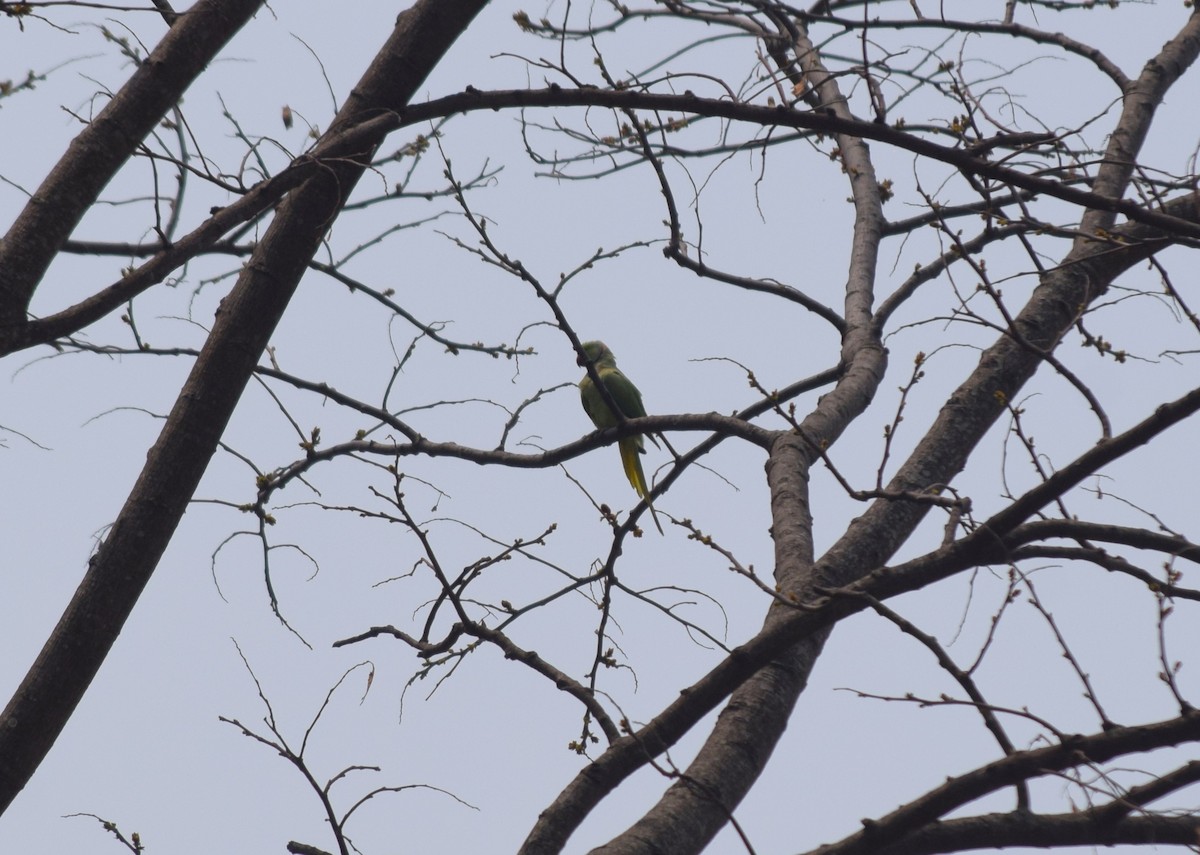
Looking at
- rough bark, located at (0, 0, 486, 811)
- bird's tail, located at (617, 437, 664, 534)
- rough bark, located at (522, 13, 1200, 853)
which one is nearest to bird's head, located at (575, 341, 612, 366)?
bird's tail, located at (617, 437, 664, 534)

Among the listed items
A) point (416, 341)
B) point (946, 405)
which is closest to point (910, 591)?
point (946, 405)

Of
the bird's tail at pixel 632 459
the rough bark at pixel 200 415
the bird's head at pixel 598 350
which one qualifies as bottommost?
the rough bark at pixel 200 415

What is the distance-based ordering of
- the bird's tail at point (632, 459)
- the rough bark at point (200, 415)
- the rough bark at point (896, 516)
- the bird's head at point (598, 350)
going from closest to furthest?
the rough bark at point (896, 516) < the rough bark at point (200, 415) < the bird's tail at point (632, 459) < the bird's head at point (598, 350)

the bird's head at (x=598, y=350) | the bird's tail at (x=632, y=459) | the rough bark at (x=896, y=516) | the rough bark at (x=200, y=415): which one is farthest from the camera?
the bird's head at (x=598, y=350)

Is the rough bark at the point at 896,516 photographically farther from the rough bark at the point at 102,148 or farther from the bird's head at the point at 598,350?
the bird's head at the point at 598,350

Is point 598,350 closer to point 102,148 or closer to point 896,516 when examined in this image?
point 896,516

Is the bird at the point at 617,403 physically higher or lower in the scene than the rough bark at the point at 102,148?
higher

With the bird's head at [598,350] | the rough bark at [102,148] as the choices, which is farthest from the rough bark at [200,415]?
the bird's head at [598,350]

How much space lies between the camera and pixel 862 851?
5.87 ft

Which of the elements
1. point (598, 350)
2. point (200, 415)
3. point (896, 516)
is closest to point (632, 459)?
point (598, 350)

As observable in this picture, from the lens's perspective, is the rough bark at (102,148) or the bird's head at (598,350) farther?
the bird's head at (598,350)

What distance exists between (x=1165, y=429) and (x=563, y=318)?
187 cm

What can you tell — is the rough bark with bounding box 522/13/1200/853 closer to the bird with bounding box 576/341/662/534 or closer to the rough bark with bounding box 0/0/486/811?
the rough bark with bounding box 0/0/486/811

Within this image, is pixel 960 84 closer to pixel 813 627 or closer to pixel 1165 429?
pixel 1165 429
